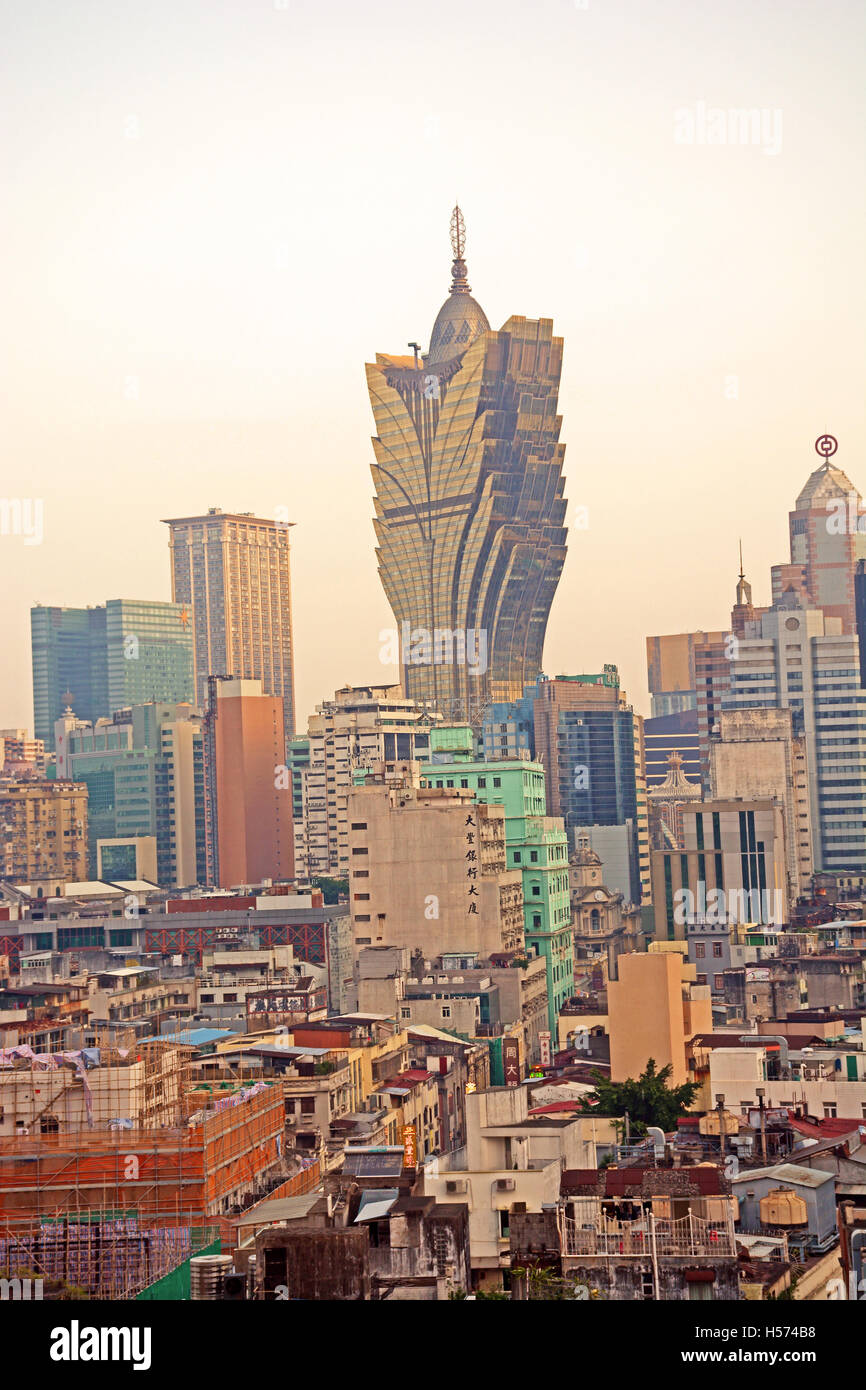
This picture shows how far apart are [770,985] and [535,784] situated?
21470mm

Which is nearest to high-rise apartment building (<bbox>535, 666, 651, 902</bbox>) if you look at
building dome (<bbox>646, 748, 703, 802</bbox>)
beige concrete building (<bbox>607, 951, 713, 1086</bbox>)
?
building dome (<bbox>646, 748, 703, 802</bbox>)

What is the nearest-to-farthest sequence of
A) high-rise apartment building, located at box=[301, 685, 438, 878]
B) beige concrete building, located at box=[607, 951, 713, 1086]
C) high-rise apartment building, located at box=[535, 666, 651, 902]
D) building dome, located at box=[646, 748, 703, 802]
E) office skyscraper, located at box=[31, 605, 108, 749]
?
beige concrete building, located at box=[607, 951, 713, 1086] → high-rise apartment building, located at box=[301, 685, 438, 878] → high-rise apartment building, located at box=[535, 666, 651, 902] → building dome, located at box=[646, 748, 703, 802] → office skyscraper, located at box=[31, 605, 108, 749]

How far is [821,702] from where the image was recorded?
71.9 m

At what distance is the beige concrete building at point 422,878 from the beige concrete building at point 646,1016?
15374 mm

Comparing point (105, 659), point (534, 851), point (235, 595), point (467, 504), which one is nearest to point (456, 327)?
point (467, 504)

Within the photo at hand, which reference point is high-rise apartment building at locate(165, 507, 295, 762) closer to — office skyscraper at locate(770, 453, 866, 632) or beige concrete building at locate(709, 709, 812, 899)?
office skyscraper at locate(770, 453, 866, 632)

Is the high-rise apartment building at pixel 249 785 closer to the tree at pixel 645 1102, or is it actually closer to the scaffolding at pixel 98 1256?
the tree at pixel 645 1102

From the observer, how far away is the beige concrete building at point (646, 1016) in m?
23.4

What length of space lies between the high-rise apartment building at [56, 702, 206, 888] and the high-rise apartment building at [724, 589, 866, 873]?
1040 inches

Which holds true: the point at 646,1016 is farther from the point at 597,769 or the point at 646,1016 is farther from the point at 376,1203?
the point at 597,769

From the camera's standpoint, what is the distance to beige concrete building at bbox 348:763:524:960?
39.4 m

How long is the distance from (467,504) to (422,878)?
64.8 metres

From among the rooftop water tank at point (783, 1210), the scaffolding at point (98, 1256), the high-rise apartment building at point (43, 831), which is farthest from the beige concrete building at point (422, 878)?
the high-rise apartment building at point (43, 831)
